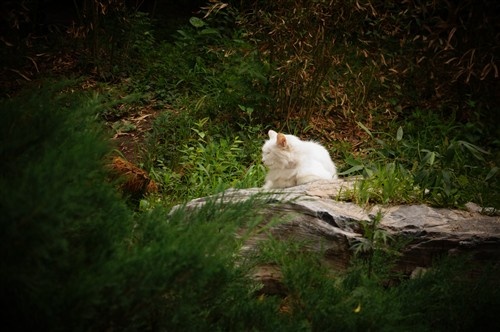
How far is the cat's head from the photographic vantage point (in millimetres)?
4145

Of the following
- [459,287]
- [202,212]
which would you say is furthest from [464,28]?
[202,212]

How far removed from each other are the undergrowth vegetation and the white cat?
0.36m

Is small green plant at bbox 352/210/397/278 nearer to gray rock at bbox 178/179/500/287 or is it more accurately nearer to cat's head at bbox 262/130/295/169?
gray rock at bbox 178/179/500/287

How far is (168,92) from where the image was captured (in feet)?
20.6

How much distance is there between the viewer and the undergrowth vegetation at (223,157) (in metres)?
1.50

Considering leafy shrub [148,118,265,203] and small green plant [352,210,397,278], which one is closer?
small green plant [352,210,397,278]

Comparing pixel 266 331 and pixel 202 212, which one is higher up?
pixel 202 212

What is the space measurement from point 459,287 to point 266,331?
107 centimetres

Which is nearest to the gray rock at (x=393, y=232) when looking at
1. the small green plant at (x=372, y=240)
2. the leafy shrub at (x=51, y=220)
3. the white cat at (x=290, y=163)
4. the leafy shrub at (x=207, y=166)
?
the small green plant at (x=372, y=240)

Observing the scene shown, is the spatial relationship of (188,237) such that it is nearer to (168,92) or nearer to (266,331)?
(266,331)

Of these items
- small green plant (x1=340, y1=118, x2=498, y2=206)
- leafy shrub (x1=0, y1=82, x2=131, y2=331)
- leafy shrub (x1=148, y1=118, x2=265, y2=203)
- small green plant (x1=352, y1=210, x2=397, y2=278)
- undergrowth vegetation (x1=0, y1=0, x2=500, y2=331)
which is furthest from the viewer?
leafy shrub (x1=148, y1=118, x2=265, y2=203)

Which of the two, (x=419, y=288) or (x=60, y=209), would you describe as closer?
(x=60, y=209)

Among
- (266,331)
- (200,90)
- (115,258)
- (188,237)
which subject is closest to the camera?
(115,258)

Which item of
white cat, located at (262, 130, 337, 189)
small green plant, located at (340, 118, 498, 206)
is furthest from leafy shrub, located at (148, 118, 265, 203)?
small green plant, located at (340, 118, 498, 206)
